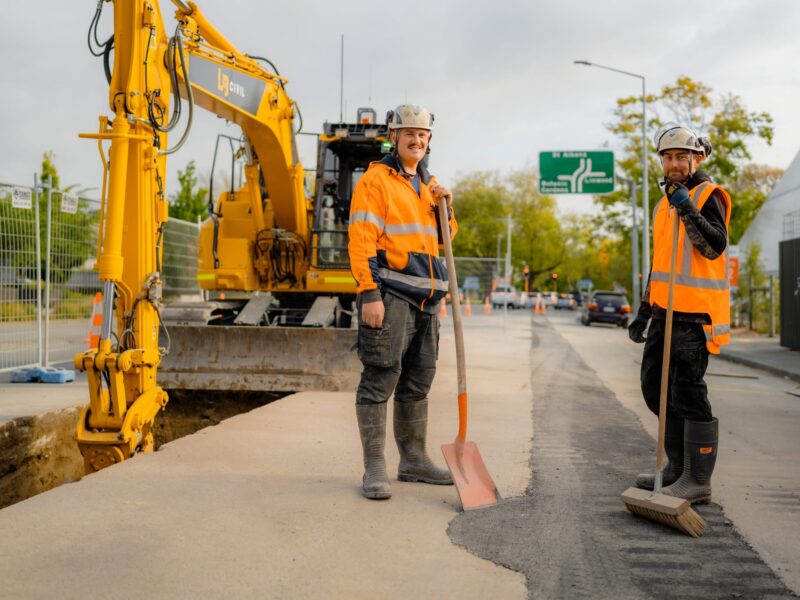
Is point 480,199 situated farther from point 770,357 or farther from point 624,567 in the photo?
point 624,567

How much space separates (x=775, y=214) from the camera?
38.2 metres

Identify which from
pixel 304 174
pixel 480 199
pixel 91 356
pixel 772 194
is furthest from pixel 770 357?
pixel 480 199

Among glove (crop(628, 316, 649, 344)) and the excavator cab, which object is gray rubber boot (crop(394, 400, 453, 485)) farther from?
the excavator cab

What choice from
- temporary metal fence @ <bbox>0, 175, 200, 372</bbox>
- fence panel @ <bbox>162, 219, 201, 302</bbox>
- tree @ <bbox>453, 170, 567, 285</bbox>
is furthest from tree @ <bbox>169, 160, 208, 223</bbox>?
tree @ <bbox>453, 170, 567, 285</bbox>

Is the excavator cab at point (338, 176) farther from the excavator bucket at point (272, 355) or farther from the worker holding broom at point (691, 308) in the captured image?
→ the worker holding broom at point (691, 308)

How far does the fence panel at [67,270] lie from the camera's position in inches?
397

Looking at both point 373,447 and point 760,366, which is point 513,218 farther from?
point 373,447

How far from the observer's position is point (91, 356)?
501cm

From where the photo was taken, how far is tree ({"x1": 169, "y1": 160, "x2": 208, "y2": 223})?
1107 inches

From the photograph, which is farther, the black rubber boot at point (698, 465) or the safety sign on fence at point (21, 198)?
the safety sign on fence at point (21, 198)

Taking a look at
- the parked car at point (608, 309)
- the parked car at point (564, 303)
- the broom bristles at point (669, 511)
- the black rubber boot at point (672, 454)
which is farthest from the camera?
the parked car at point (564, 303)

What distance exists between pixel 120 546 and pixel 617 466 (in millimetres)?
3228

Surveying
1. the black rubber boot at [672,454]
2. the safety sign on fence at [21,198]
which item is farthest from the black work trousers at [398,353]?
the safety sign on fence at [21,198]

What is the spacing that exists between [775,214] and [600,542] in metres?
39.0
